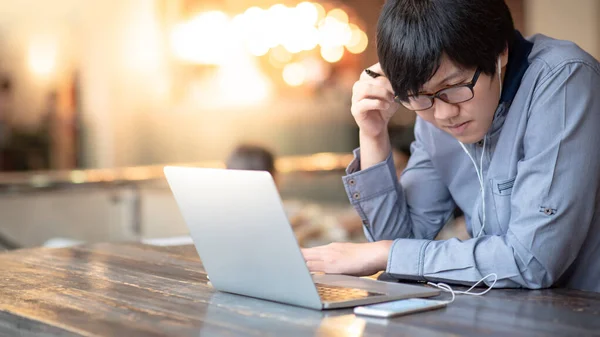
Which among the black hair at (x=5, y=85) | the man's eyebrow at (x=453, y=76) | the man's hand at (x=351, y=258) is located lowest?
the black hair at (x=5, y=85)

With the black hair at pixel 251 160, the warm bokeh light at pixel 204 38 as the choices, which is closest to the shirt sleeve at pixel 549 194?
the black hair at pixel 251 160

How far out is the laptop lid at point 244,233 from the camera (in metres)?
1.23

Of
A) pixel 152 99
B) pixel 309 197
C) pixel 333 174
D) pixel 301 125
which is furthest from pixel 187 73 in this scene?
pixel 333 174

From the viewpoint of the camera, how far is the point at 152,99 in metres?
8.07

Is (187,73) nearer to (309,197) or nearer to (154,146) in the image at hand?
(154,146)

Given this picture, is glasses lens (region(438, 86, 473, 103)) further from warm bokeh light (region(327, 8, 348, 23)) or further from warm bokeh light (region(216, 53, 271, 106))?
warm bokeh light (region(216, 53, 271, 106))

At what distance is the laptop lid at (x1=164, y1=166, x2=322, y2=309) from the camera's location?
4.02 ft

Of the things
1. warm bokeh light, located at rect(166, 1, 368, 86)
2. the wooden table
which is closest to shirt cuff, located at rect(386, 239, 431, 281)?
the wooden table

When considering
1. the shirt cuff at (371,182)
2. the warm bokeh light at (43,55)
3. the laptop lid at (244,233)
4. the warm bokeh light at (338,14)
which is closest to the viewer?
the laptop lid at (244,233)

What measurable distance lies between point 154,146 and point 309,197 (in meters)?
2.32

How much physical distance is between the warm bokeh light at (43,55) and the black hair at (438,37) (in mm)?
6700

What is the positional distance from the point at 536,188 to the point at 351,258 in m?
0.35

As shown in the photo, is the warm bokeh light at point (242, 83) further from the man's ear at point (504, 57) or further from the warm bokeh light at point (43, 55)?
the man's ear at point (504, 57)

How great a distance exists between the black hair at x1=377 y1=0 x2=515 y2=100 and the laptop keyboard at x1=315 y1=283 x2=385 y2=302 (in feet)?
1.14
